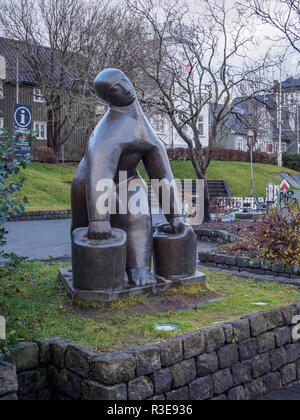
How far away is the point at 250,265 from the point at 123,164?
326 centimetres

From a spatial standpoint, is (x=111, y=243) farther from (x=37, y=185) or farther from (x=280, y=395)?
(x=37, y=185)

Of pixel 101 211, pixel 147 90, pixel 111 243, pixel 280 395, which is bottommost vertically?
pixel 280 395

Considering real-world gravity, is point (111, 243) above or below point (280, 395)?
above

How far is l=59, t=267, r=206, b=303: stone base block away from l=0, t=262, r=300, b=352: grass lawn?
0.21 feet

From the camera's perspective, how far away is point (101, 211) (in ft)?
14.0

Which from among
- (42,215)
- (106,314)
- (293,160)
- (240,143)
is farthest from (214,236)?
(240,143)

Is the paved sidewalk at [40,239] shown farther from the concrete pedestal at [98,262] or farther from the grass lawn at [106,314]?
the concrete pedestal at [98,262]

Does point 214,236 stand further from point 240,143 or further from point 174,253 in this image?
point 240,143

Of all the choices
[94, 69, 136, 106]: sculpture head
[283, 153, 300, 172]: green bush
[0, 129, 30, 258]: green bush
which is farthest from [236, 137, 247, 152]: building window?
[0, 129, 30, 258]: green bush
